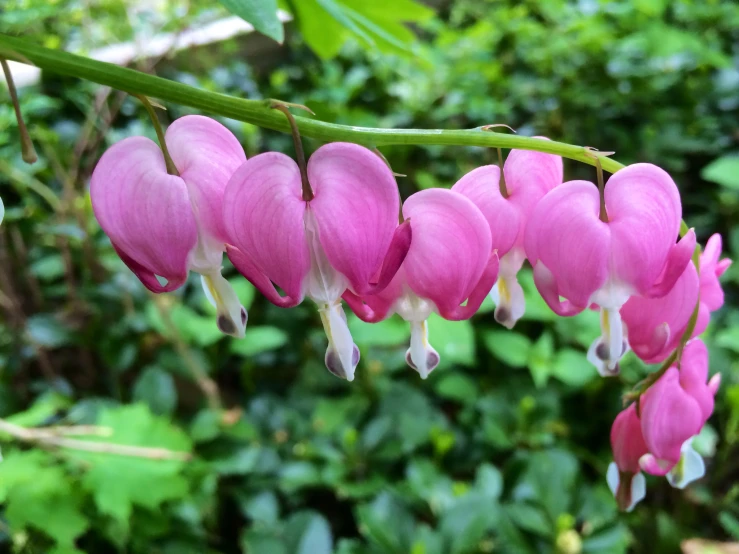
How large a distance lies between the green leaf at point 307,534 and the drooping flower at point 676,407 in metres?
0.62

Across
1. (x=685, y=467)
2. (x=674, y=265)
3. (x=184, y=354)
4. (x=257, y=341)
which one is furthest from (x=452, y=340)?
(x=674, y=265)

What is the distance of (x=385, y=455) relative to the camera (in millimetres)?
1150

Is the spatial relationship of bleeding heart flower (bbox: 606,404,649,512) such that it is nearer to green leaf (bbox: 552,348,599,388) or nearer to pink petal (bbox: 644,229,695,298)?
pink petal (bbox: 644,229,695,298)

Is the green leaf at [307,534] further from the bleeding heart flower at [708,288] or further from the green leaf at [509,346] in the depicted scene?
the bleeding heart flower at [708,288]

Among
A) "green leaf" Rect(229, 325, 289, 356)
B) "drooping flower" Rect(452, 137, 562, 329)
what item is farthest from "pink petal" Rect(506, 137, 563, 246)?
"green leaf" Rect(229, 325, 289, 356)

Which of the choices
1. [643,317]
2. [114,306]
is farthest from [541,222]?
[114,306]

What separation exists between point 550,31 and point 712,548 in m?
1.75

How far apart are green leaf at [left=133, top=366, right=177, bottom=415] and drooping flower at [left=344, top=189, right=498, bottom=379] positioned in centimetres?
85

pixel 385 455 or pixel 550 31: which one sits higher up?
pixel 550 31

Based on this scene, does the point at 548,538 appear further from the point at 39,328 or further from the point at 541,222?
A: the point at 39,328

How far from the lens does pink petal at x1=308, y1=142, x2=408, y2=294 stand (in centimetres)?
36

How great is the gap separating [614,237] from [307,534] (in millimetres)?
770

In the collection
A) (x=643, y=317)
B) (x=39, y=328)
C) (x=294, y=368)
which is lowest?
(x=294, y=368)

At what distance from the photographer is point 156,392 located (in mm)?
1155
